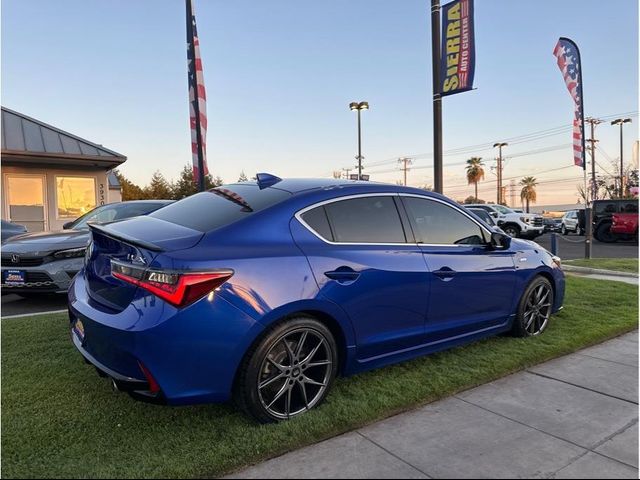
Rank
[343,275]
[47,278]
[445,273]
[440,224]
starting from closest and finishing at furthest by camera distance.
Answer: [343,275]
[445,273]
[440,224]
[47,278]

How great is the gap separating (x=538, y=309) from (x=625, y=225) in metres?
17.7

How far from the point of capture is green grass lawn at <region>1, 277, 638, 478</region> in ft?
8.06

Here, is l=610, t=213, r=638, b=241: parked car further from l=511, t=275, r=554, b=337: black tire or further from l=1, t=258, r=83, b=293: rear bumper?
l=1, t=258, r=83, b=293: rear bumper

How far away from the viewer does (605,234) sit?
20266 mm

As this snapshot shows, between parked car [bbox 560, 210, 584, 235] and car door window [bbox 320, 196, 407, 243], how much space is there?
88.6ft

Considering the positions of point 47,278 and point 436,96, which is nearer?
point 47,278

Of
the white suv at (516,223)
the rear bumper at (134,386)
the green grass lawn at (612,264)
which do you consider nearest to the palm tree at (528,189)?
the white suv at (516,223)

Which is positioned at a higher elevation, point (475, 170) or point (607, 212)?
point (475, 170)

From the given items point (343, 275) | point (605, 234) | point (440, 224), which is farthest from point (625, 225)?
point (343, 275)

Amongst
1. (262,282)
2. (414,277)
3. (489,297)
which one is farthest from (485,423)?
(262,282)

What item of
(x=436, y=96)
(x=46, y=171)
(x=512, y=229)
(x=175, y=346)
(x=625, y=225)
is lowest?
(x=175, y=346)

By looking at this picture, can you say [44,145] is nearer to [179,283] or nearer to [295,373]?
[179,283]

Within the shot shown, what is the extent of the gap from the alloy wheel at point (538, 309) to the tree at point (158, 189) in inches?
1561

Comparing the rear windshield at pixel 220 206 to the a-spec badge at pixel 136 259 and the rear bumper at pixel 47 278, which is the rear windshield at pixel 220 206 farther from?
the rear bumper at pixel 47 278
